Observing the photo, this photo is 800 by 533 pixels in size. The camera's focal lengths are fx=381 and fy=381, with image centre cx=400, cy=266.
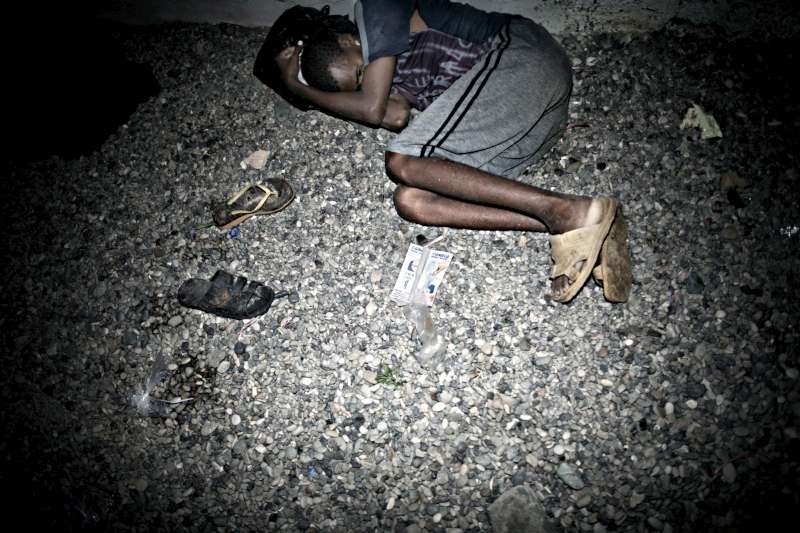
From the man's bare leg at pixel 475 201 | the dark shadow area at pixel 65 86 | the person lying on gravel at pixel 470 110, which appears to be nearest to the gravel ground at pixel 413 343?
the man's bare leg at pixel 475 201

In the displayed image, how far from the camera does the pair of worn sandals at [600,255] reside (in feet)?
5.89

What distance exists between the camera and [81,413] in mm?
2447

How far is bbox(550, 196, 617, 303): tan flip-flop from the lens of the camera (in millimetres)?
1789

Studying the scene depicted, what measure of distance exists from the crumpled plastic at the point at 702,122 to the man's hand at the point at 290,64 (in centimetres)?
240

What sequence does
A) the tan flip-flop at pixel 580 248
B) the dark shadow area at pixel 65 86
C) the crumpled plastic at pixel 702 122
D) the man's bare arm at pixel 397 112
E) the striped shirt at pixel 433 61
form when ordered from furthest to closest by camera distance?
the dark shadow area at pixel 65 86, the man's bare arm at pixel 397 112, the crumpled plastic at pixel 702 122, the striped shirt at pixel 433 61, the tan flip-flop at pixel 580 248

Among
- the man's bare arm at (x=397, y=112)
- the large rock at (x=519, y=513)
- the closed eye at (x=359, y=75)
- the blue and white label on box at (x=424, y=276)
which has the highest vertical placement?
the closed eye at (x=359, y=75)

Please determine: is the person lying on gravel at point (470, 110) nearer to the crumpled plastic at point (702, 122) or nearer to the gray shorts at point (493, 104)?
the gray shorts at point (493, 104)

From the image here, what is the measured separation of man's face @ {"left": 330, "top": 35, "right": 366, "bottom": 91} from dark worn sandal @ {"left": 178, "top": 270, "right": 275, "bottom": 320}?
134 cm

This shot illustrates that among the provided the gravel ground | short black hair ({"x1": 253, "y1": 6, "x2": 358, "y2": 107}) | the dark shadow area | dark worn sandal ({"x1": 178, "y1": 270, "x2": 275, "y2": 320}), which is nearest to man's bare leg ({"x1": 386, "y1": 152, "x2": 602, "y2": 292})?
the gravel ground

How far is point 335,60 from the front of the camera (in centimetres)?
218

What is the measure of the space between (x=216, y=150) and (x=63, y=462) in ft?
7.39

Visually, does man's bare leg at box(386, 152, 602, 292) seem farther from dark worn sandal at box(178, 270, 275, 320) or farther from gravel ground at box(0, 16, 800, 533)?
dark worn sandal at box(178, 270, 275, 320)

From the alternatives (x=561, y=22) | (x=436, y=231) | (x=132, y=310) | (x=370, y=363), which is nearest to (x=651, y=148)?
(x=561, y=22)

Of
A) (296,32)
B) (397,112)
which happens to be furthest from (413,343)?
(296,32)
